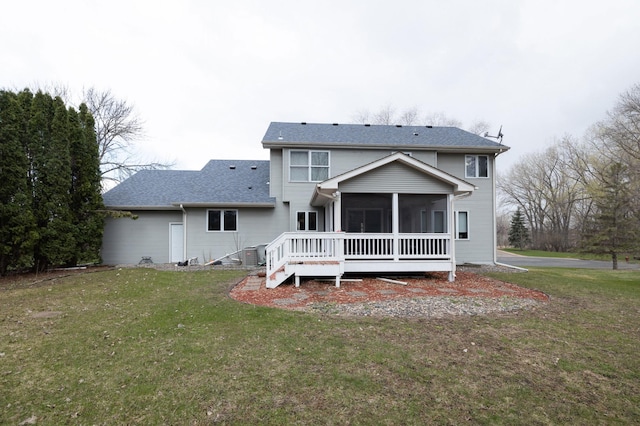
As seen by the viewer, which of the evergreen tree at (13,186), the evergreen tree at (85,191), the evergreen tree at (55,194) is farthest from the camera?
the evergreen tree at (85,191)

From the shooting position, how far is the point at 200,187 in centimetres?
1518

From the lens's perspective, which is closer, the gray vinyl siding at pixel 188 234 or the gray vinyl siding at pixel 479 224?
the gray vinyl siding at pixel 188 234

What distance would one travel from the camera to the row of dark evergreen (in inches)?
396

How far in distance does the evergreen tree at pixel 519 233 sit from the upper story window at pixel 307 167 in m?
40.1

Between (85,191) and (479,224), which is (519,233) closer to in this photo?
(479,224)

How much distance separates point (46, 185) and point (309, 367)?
13.0 metres

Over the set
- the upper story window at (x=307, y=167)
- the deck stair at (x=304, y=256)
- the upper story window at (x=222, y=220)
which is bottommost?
the deck stair at (x=304, y=256)

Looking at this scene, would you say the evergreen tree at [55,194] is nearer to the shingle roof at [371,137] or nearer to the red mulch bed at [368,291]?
the shingle roof at [371,137]

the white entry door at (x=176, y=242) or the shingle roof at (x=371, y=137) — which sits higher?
the shingle roof at (x=371, y=137)

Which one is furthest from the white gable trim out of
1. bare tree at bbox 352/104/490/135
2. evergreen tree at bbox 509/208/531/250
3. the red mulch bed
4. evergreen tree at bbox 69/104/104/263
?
evergreen tree at bbox 509/208/531/250

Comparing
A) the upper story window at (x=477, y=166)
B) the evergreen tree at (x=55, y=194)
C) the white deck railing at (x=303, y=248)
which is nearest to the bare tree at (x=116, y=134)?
the evergreen tree at (x=55, y=194)

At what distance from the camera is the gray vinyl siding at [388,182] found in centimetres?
957

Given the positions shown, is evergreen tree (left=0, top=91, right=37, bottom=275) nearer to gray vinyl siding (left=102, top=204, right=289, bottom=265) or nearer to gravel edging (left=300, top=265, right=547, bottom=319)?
gray vinyl siding (left=102, top=204, right=289, bottom=265)

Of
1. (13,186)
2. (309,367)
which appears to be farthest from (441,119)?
(309,367)
